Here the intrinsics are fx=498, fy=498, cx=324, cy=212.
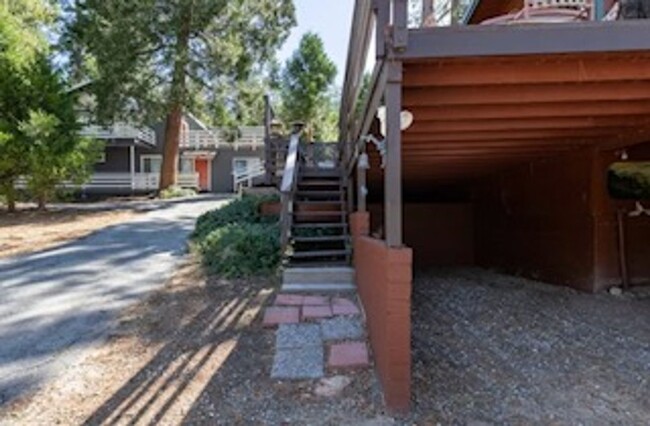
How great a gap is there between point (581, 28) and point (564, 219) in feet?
12.4

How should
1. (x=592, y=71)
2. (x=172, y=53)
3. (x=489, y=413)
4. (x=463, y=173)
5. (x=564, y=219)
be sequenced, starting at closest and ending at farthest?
(x=489, y=413) < (x=592, y=71) < (x=564, y=219) < (x=463, y=173) < (x=172, y=53)

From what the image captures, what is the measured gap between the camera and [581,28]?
10.5 ft

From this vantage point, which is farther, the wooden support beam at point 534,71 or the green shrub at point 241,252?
the green shrub at point 241,252

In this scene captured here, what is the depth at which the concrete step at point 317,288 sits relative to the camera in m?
5.68

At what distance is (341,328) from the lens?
4496 millimetres

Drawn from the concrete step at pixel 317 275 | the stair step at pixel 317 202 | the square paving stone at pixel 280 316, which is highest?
the stair step at pixel 317 202

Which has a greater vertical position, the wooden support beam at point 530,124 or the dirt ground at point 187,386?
the wooden support beam at point 530,124

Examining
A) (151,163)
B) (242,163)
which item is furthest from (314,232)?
(151,163)

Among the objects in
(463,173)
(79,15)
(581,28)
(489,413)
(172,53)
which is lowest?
(489,413)

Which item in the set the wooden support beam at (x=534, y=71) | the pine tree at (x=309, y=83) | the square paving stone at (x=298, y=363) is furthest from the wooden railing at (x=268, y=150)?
the pine tree at (x=309, y=83)

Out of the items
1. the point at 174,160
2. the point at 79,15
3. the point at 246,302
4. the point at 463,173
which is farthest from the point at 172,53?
the point at 246,302

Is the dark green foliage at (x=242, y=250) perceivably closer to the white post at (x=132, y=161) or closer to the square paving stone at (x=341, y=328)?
the square paving stone at (x=341, y=328)

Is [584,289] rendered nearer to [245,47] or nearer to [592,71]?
[592,71]

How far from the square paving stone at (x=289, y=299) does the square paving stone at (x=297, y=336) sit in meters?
0.60
